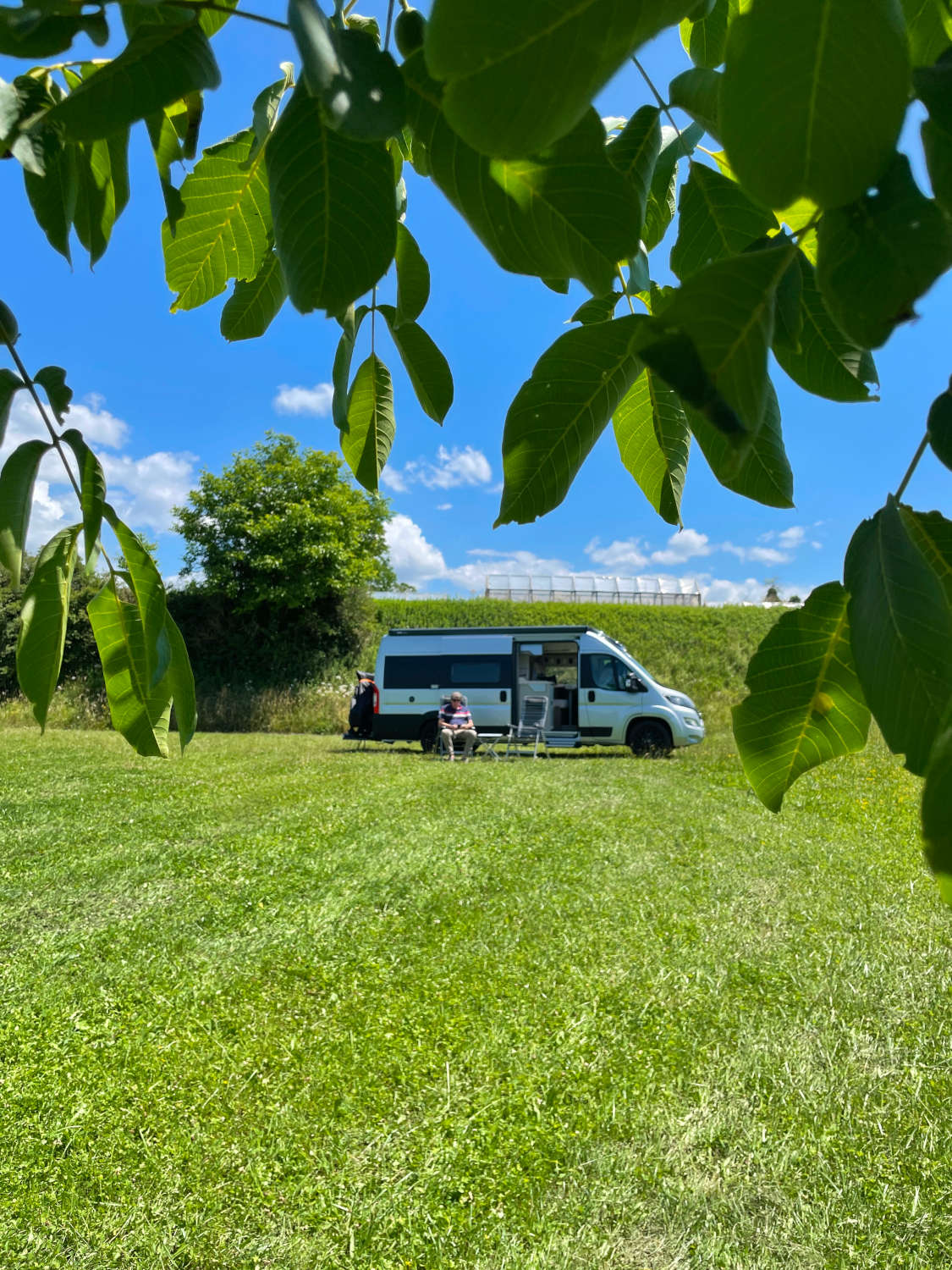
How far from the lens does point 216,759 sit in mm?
8344

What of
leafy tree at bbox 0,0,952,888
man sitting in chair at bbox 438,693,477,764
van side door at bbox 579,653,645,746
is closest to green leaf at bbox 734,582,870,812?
leafy tree at bbox 0,0,952,888

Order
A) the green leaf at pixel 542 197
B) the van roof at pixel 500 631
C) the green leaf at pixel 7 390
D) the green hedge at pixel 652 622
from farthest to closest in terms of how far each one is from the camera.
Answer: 1. the green hedge at pixel 652 622
2. the van roof at pixel 500 631
3. the green leaf at pixel 7 390
4. the green leaf at pixel 542 197

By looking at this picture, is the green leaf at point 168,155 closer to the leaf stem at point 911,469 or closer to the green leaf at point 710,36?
the green leaf at point 710,36

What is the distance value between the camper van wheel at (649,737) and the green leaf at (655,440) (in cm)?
1043

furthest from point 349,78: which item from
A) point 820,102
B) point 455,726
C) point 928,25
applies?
point 455,726

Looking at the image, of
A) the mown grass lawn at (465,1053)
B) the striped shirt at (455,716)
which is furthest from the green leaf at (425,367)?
the striped shirt at (455,716)

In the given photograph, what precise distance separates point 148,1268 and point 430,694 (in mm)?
9556

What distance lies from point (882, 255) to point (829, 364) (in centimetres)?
15

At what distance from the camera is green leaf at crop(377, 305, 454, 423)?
52 centimetres

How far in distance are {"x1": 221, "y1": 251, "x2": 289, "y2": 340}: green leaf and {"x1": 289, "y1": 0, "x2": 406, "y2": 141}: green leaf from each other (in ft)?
1.20

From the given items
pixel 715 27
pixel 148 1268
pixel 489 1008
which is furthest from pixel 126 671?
pixel 489 1008

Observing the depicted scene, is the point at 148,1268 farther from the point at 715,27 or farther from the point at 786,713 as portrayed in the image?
the point at 715,27

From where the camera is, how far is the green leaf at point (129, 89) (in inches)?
12.0

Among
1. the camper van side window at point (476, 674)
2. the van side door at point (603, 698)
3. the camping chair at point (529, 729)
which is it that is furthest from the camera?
the camper van side window at point (476, 674)
